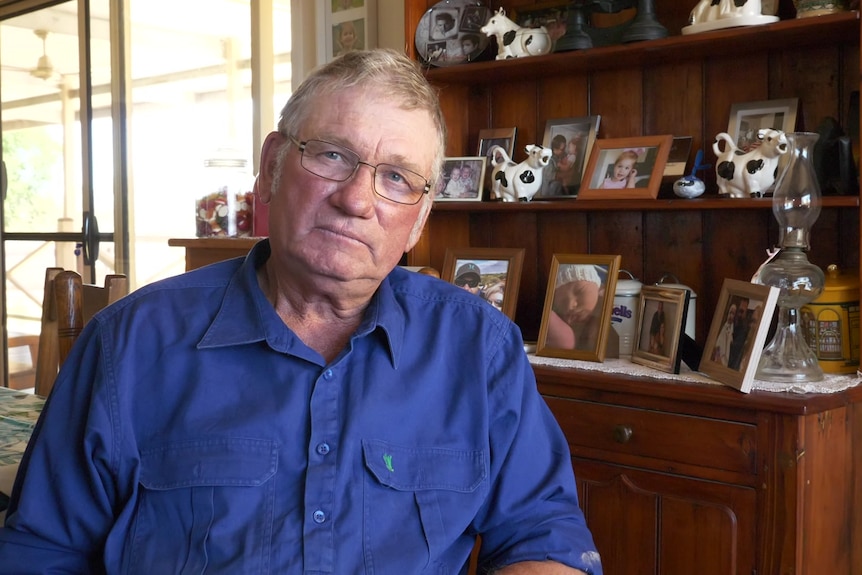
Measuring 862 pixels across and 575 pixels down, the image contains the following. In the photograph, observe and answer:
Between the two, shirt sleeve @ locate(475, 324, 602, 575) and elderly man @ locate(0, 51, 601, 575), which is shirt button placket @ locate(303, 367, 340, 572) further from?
shirt sleeve @ locate(475, 324, 602, 575)

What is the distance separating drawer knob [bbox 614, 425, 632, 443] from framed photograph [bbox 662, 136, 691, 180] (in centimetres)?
71

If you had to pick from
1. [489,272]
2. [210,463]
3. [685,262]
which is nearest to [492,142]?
[489,272]

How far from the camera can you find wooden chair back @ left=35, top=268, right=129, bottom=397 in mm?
1761

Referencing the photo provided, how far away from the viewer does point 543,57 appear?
236cm

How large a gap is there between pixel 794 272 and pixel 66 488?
1522 mm

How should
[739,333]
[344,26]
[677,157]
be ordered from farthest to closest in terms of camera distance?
[344,26] < [677,157] < [739,333]

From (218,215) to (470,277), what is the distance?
0.89 metres

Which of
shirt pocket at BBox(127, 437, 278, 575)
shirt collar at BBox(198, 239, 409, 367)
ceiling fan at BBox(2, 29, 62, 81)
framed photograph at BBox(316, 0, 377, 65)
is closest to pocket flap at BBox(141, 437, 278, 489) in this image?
shirt pocket at BBox(127, 437, 278, 575)

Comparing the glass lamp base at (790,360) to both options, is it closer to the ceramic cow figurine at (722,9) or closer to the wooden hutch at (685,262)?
the wooden hutch at (685,262)

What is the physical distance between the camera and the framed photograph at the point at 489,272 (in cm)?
244

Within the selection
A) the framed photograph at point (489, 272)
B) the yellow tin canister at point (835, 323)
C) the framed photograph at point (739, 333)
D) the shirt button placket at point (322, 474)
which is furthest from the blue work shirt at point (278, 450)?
the framed photograph at point (489, 272)

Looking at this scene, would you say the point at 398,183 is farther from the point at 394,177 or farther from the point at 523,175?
the point at 523,175

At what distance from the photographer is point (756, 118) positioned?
2219 millimetres

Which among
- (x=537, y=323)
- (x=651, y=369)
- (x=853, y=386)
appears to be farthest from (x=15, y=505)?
(x=537, y=323)
